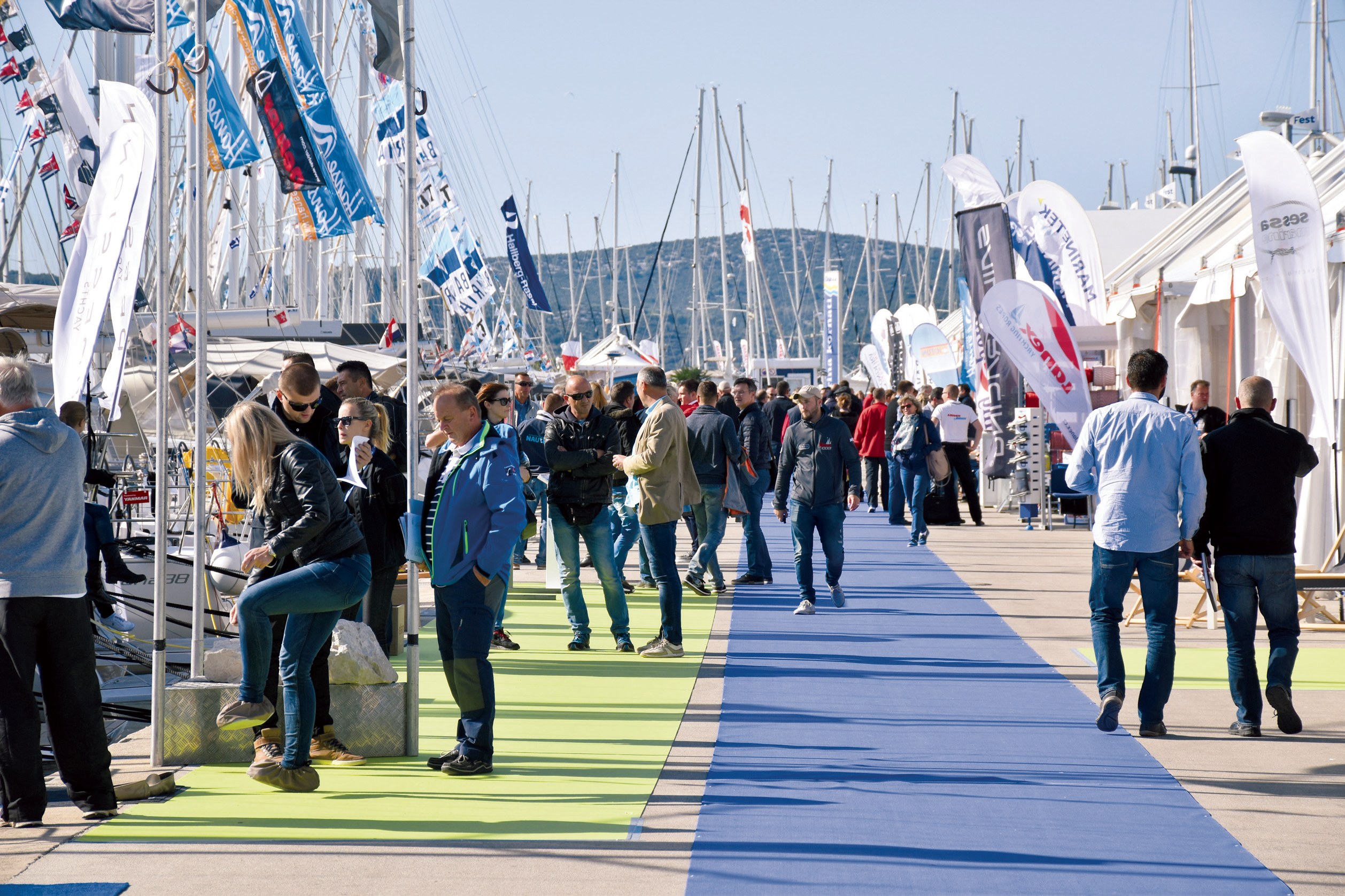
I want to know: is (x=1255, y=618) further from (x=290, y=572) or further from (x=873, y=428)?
(x=873, y=428)

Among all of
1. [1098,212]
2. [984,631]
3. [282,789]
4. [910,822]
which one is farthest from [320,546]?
[1098,212]

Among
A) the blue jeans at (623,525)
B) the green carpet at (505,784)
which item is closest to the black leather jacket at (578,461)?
the green carpet at (505,784)

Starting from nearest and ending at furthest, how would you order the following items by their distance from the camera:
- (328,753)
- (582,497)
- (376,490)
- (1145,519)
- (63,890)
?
1. (63,890)
2. (328,753)
3. (1145,519)
4. (376,490)
5. (582,497)

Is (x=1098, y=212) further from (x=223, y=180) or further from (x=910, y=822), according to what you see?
(x=910, y=822)

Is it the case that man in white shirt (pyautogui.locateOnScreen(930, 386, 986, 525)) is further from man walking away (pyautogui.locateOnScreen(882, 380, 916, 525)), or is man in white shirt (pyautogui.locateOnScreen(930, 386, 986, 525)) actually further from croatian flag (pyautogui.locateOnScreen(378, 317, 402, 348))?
croatian flag (pyautogui.locateOnScreen(378, 317, 402, 348))

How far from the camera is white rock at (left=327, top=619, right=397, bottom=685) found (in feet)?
21.7

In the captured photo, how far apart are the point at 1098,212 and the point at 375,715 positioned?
28.6 metres

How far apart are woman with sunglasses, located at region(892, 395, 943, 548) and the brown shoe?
11.7 meters

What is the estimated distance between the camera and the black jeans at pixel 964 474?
1975cm

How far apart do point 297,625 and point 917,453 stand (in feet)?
41.2

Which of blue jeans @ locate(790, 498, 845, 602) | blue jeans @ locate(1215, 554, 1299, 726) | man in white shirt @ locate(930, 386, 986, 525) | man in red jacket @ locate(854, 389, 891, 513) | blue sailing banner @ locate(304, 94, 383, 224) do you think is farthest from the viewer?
man in red jacket @ locate(854, 389, 891, 513)

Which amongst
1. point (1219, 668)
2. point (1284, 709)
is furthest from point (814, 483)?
point (1284, 709)

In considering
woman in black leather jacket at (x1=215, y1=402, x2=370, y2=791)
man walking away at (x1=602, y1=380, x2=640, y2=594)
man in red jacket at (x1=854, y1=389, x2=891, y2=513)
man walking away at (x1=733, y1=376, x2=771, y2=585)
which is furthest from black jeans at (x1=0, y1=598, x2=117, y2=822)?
man in red jacket at (x1=854, y1=389, x2=891, y2=513)

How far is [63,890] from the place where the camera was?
4562 mm
